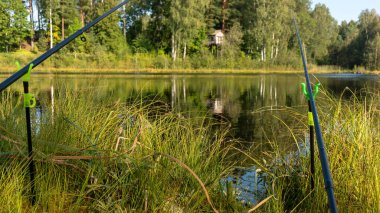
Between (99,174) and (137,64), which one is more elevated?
(137,64)

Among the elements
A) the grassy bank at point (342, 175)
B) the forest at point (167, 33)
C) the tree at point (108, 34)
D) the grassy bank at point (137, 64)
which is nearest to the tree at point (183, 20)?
the forest at point (167, 33)

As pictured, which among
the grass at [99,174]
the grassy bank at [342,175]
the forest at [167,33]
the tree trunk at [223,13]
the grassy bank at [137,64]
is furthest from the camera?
the tree trunk at [223,13]

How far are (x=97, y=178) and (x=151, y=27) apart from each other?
37.3 metres

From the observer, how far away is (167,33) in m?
37.2

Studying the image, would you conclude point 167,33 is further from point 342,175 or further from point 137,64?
point 342,175

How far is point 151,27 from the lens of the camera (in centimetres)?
3831

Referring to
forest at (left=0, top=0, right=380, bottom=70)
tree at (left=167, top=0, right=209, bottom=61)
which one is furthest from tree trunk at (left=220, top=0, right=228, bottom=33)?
tree at (left=167, top=0, right=209, bottom=61)

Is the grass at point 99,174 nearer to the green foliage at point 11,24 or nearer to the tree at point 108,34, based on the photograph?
the tree at point 108,34

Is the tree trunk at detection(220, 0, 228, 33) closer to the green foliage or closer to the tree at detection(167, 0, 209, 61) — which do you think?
the tree at detection(167, 0, 209, 61)

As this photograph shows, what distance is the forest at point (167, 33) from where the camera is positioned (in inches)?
1358

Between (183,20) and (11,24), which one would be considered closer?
(183,20)

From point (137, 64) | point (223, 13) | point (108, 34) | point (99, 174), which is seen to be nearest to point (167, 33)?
point (137, 64)

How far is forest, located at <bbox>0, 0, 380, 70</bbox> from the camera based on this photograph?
113 ft

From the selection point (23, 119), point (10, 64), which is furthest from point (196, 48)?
point (23, 119)
